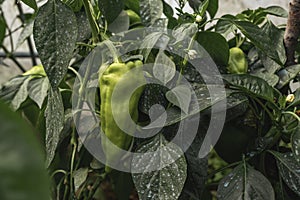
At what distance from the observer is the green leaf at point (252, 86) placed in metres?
0.51

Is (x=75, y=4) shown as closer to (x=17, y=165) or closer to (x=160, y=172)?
(x=160, y=172)

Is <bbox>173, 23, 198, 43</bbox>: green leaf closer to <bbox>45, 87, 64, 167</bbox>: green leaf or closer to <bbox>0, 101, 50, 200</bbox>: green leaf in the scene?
<bbox>45, 87, 64, 167</bbox>: green leaf

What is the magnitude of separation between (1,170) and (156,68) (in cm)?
47

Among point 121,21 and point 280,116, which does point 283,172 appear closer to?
point 280,116

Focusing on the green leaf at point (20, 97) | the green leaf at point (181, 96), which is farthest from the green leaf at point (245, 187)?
the green leaf at point (20, 97)

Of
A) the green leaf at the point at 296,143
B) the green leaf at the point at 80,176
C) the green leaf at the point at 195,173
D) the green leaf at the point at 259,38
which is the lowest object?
the green leaf at the point at 80,176

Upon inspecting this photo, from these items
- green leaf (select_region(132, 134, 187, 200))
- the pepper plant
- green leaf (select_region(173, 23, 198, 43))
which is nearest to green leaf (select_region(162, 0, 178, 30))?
Result: the pepper plant

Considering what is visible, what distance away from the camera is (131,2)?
745mm

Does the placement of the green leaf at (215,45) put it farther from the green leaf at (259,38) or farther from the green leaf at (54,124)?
the green leaf at (54,124)

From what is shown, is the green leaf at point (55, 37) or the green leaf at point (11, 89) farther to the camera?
the green leaf at point (11, 89)

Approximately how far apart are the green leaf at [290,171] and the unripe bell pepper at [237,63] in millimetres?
150

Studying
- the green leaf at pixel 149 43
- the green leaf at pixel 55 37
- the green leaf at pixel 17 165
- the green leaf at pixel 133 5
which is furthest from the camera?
the green leaf at pixel 133 5

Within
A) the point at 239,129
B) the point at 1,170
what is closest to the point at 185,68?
the point at 239,129

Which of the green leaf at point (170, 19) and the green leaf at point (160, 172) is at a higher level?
the green leaf at point (170, 19)
